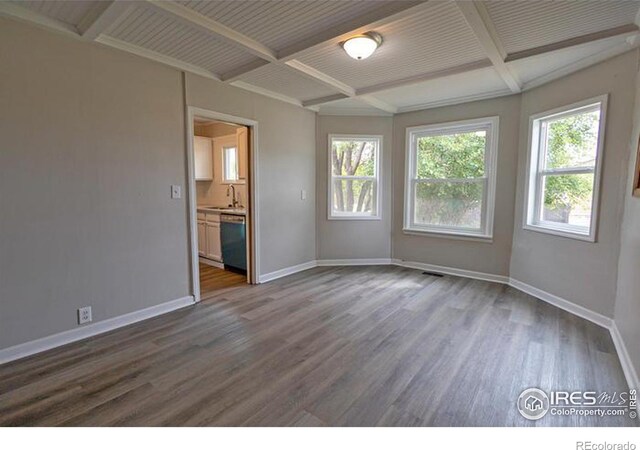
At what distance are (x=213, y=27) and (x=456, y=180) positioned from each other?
3.53m

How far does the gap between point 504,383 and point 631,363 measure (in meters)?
0.85

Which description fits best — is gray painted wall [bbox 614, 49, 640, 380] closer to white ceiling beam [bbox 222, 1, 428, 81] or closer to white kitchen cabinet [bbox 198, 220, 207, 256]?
white ceiling beam [bbox 222, 1, 428, 81]

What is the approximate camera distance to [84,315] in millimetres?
2701

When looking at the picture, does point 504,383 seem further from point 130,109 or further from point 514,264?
point 130,109

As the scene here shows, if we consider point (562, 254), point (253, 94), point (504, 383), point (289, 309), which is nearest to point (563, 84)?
point (562, 254)

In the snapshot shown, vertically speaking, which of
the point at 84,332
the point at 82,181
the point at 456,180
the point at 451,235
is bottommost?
the point at 84,332

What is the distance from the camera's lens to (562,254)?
11.1 ft

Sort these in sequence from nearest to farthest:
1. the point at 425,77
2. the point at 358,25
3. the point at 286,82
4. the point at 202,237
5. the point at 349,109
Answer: the point at 358,25 → the point at 425,77 → the point at 286,82 → the point at 349,109 → the point at 202,237

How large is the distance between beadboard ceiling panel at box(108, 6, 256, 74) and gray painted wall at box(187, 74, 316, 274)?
1.63ft

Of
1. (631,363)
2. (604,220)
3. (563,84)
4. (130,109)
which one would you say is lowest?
(631,363)

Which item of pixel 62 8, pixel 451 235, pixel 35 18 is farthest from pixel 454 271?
pixel 35 18

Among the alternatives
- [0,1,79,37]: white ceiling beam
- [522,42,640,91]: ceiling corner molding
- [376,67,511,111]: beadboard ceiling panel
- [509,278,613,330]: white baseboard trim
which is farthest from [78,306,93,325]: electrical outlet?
[522,42,640,91]: ceiling corner molding

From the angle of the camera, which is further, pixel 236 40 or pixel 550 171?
pixel 550 171

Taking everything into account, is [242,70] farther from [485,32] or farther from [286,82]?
[485,32]
